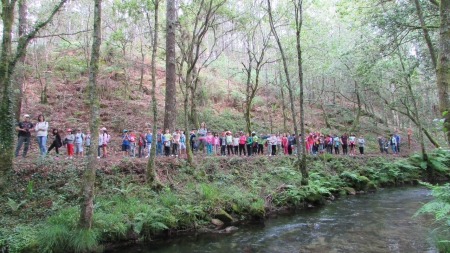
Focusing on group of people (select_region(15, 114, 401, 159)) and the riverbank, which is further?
group of people (select_region(15, 114, 401, 159))

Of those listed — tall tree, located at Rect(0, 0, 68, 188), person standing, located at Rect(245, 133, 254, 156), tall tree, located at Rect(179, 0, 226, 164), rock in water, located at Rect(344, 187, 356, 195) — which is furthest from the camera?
person standing, located at Rect(245, 133, 254, 156)

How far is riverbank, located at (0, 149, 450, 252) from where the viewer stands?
7.21 metres

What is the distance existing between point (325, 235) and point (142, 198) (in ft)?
20.0

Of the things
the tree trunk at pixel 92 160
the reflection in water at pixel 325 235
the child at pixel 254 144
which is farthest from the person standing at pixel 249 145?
the tree trunk at pixel 92 160

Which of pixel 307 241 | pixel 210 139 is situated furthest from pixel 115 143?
pixel 307 241

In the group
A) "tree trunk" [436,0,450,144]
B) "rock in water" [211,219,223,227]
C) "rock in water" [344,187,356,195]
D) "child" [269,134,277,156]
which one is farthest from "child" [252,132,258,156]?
"tree trunk" [436,0,450,144]

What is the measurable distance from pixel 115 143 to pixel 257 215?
34.2 feet

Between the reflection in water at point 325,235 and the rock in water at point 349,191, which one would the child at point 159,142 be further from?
the rock in water at point 349,191

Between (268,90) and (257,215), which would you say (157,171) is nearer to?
(257,215)

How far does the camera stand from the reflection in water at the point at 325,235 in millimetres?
7457

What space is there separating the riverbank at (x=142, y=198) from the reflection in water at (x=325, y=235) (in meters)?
0.72

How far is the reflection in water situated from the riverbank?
0.72 metres

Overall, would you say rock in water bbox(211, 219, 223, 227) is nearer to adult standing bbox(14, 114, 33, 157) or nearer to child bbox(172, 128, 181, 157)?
child bbox(172, 128, 181, 157)

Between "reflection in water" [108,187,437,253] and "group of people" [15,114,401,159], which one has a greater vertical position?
"group of people" [15,114,401,159]
